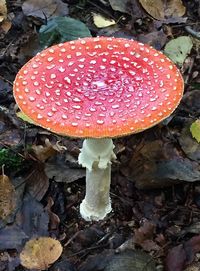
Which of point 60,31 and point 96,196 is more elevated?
point 60,31

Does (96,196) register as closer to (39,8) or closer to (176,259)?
(176,259)

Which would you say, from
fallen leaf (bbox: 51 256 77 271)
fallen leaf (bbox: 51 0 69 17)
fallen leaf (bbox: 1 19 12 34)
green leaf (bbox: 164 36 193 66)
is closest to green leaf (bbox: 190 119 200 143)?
green leaf (bbox: 164 36 193 66)

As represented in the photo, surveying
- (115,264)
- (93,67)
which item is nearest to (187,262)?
(115,264)

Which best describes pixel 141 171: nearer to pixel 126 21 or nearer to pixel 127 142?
pixel 127 142

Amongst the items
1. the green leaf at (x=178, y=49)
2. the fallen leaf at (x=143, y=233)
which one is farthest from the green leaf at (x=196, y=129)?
the fallen leaf at (x=143, y=233)

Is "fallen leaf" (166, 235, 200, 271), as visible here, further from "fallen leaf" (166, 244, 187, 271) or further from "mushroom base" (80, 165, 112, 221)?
"mushroom base" (80, 165, 112, 221)

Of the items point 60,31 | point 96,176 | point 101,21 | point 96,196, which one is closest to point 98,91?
point 96,176
